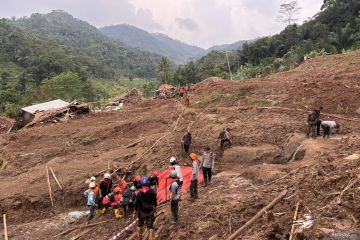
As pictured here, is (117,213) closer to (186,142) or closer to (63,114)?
(186,142)

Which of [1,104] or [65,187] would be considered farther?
[1,104]

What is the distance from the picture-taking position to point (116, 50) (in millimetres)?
152875

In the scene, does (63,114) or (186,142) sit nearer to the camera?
(186,142)

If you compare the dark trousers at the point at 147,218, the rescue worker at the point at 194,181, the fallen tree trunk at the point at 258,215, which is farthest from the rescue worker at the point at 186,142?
the fallen tree trunk at the point at 258,215

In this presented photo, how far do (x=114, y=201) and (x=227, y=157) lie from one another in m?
4.81

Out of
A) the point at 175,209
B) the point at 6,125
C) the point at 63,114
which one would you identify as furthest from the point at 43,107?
the point at 175,209

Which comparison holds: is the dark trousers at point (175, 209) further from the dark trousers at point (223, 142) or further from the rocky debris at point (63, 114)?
the rocky debris at point (63, 114)

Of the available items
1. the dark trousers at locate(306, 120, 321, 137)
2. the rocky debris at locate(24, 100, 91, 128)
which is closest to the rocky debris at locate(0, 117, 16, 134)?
the rocky debris at locate(24, 100, 91, 128)

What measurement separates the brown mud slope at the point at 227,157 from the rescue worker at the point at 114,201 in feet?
1.59

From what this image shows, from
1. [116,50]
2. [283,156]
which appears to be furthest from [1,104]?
[116,50]

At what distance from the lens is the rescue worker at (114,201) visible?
12.1 meters

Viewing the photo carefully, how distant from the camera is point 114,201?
492 inches

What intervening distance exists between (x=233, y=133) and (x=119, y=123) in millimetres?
7583

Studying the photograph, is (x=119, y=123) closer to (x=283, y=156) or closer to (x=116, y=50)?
(x=283, y=156)
